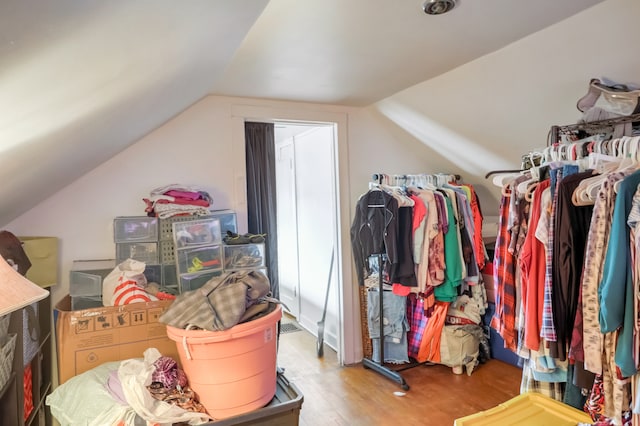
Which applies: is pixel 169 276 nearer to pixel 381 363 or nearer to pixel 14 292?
pixel 14 292

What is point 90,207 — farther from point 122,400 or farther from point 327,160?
point 327,160

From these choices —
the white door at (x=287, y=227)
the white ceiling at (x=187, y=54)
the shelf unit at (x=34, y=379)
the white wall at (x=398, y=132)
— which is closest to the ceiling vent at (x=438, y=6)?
the white ceiling at (x=187, y=54)

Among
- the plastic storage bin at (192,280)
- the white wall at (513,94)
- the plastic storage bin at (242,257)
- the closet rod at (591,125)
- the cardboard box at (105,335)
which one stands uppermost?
the white wall at (513,94)

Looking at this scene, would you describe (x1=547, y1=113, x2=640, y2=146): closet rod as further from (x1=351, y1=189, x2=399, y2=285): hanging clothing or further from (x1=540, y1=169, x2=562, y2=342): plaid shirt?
(x1=351, y1=189, x2=399, y2=285): hanging clothing

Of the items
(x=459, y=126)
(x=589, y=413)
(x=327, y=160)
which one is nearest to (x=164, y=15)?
(x=589, y=413)

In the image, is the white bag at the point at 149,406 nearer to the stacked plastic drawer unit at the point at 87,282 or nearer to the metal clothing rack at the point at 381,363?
the stacked plastic drawer unit at the point at 87,282

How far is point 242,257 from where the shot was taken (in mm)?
2432

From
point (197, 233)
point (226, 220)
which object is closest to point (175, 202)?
point (197, 233)

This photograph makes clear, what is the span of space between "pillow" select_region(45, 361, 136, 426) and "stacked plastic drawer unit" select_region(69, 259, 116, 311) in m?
0.41

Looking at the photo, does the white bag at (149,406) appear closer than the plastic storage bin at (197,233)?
Yes

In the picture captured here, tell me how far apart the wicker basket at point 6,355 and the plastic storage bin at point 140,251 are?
746 mm

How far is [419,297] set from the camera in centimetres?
309

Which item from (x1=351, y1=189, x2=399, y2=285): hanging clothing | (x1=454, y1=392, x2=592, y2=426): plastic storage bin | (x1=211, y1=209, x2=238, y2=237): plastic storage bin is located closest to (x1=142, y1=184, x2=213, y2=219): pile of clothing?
(x1=211, y1=209, x2=238, y2=237): plastic storage bin

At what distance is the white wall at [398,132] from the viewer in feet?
5.98
